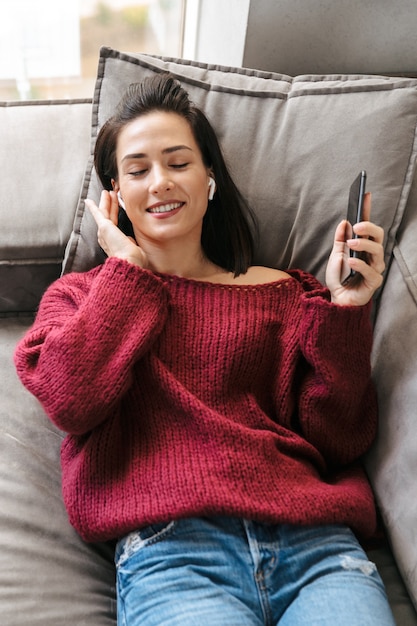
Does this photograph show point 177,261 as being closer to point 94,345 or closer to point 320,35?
point 94,345

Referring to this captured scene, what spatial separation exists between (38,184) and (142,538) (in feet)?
2.55

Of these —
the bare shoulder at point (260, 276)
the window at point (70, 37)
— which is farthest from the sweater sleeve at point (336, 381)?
the window at point (70, 37)

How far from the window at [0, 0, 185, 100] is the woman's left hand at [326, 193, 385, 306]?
3.58 ft

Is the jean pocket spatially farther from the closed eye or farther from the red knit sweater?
the closed eye

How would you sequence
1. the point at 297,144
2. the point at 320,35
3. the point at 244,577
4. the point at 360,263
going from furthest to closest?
the point at 320,35
the point at 297,144
the point at 360,263
the point at 244,577

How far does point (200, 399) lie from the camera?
1.10 m

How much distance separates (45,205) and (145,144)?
12.4 inches

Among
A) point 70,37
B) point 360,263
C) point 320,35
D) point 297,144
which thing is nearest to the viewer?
point 360,263

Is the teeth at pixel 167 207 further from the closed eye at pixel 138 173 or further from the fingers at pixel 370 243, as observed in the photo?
the fingers at pixel 370 243

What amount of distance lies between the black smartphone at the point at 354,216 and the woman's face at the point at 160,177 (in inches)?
11.0

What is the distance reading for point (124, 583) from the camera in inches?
39.0

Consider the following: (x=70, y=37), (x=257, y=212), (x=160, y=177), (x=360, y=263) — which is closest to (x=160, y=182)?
(x=160, y=177)

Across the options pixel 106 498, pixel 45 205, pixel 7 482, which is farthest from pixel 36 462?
pixel 45 205

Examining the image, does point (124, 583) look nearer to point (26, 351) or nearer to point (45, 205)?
point (26, 351)
